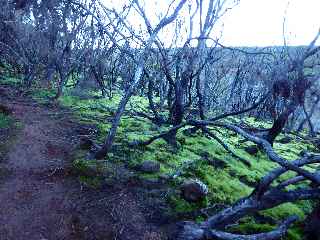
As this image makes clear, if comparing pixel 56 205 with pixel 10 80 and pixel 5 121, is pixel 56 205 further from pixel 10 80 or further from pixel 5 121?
pixel 10 80

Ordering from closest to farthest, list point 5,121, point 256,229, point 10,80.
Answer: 1. point 256,229
2. point 5,121
3. point 10,80

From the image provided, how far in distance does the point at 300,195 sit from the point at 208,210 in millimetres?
1756

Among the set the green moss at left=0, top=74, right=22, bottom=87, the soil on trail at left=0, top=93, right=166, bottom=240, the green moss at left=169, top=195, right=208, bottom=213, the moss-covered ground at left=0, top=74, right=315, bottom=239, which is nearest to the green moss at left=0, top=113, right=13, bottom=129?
the moss-covered ground at left=0, top=74, right=315, bottom=239

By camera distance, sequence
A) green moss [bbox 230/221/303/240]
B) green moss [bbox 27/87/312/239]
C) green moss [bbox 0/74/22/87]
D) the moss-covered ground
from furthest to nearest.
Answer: green moss [bbox 0/74/22/87] < green moss [bbox 27/87/312/239] < the moss-covered ground < green moss [bbox 230/221/303/240]

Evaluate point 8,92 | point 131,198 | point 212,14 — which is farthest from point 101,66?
point 131,198

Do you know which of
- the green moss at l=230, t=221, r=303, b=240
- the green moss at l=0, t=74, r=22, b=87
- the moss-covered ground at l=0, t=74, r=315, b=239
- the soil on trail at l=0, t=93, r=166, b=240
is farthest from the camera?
the green moss at l=0, t=74, r=22, b=87

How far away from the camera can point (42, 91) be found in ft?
54.0

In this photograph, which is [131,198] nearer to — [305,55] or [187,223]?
[187,223]

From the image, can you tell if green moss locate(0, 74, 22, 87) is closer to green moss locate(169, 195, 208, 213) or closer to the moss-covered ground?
the moss-covered ground

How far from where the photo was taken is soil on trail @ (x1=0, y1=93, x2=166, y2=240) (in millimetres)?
5398

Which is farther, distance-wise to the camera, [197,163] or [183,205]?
[197,163]

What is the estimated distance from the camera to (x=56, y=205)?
6066 mm

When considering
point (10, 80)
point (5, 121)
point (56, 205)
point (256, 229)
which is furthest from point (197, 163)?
point (10, 80)

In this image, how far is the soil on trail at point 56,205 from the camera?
17.7 ft
